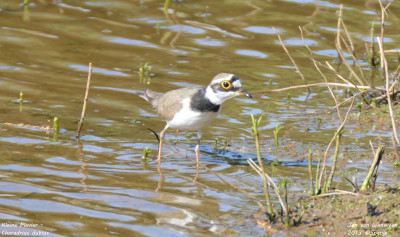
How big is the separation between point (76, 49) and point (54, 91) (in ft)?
8.09

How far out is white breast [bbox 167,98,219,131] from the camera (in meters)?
8.69

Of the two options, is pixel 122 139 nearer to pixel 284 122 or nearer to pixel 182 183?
pixel 182 183

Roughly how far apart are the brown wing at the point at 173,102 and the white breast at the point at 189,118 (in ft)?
0.26

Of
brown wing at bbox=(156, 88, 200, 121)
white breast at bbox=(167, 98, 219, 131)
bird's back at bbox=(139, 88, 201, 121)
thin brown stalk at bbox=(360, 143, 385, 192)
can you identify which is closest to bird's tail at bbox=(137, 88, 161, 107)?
bird's back at bbox=(139, 88, 201, 121)

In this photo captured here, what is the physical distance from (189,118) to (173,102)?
0.51 m

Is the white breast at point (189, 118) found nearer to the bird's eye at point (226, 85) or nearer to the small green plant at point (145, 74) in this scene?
the bird's eye at point (226, 85)

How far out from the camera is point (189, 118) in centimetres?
873

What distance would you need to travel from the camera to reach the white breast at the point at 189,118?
869 centimetres

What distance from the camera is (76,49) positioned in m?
13.8

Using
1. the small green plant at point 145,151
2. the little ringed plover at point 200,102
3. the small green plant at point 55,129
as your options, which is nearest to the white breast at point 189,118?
the little ringed plover at point 200,102

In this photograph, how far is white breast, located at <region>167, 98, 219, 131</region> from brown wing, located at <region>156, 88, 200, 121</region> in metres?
0.08

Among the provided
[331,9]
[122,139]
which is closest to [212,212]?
[122,139]

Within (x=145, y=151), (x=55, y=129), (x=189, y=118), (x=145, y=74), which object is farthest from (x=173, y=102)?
(x=145, y=74)

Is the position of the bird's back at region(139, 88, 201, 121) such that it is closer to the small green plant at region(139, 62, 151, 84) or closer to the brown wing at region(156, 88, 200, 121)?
the brown wing at region(156, 88, 200, 121)
